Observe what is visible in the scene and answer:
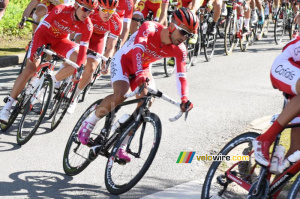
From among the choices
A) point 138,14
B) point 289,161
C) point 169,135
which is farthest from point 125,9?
point 289,161

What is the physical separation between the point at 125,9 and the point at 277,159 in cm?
608

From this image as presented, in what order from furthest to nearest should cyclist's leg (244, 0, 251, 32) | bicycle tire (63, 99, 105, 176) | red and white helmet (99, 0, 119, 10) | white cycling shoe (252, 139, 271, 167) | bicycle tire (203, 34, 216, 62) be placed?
cyclist's leg (244, 0, 251, 32) < bicycle tire (203, 34, 216, 62) < red and white helmet (99, 0, 119, 10) < bicycle tire (63, 99, 105, 176) < white cycling shoe (252, 139, 271, 167)

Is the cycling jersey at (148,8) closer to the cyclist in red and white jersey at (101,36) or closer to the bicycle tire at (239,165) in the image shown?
the cyclist in red and white jersey at (101,36)

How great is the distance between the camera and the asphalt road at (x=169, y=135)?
6.08 meters

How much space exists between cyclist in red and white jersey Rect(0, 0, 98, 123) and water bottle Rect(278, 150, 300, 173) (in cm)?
355

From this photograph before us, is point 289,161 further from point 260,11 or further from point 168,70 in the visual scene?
point 260,11

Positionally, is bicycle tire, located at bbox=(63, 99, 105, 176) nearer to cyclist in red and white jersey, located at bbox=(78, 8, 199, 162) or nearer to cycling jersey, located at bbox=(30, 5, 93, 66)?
cyclist in red and white jersey, located at bbox=(78, 8, 199, 162)

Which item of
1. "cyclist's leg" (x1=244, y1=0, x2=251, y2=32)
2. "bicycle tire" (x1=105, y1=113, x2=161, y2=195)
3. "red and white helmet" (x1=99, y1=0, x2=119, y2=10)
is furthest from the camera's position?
"cyclist's leg" (x1=244, y1=0, x2=251, y2=32)

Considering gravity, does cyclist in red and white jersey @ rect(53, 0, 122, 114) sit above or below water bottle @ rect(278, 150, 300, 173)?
above

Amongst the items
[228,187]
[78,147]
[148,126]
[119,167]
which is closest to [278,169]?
[228,187]

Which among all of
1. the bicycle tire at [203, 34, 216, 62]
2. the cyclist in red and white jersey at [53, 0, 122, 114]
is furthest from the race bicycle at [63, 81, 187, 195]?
→ the bicycle tire at [203, 34, 216, 62]

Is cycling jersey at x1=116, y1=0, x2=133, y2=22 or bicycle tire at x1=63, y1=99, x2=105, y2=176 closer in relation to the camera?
bicycle tire at x1=63, y1=99, x2=105, y2=176

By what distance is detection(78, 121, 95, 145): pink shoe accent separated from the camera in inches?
247

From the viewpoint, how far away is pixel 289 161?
186 inches
